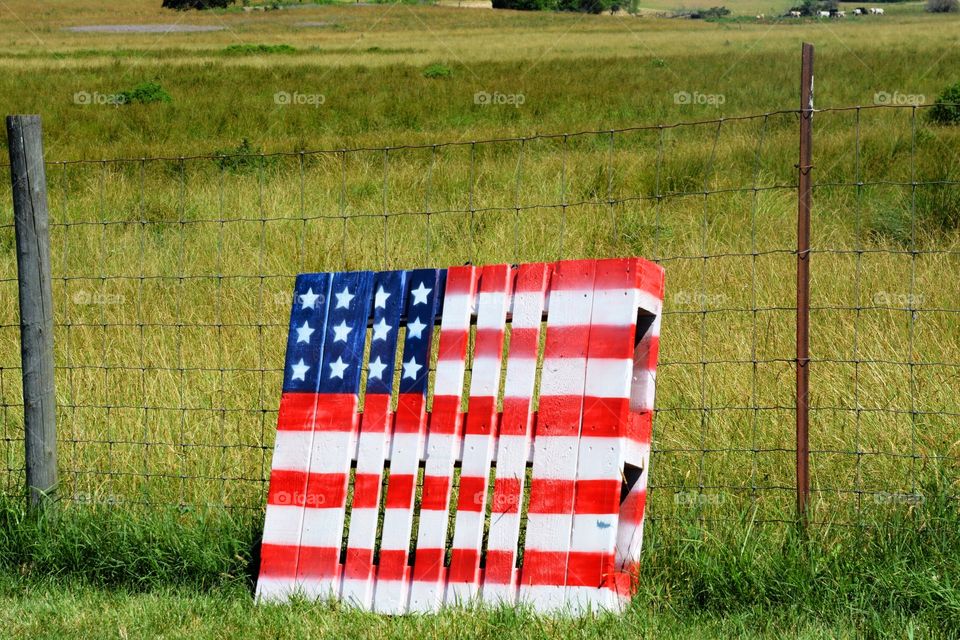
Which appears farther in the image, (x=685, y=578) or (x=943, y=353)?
(x=943, y=353)

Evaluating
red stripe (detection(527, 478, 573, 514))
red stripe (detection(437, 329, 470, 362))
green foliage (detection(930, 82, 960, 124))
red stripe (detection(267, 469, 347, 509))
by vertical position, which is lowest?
red stripe (detection(267, 469, 347, 509))

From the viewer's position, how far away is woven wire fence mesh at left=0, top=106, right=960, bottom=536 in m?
4.57

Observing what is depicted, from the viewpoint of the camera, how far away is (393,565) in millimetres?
3984

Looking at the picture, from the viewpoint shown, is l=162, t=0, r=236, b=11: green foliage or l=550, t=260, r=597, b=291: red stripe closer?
l=550, t=260, r=597, b=291: red stripe

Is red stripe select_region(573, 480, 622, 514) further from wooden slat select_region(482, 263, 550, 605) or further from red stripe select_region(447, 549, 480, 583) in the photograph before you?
red stripe select_region(447, 549, 480, 583)

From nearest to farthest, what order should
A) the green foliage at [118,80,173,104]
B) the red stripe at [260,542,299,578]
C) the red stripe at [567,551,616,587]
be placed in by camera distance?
the red stripe at [567,551,616,587] < the red stripe at [260,542,299,578] < the green foliage at [118,80,173,104]

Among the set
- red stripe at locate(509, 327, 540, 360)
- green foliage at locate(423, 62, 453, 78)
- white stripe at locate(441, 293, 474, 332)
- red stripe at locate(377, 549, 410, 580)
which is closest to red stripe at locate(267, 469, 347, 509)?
red stripe at locate(377, 549, 410, 580)

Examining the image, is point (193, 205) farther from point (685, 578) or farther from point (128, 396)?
point (685, 578)

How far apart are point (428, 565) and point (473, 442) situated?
1.60ft

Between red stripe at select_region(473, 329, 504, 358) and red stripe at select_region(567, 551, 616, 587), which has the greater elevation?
red stripe at select_region(473, 329, 504, 358)

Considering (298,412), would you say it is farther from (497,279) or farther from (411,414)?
(497,279)

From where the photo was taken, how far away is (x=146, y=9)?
8106cm

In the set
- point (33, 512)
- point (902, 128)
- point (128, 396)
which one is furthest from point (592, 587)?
point (902, 128)

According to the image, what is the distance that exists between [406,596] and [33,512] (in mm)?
1848
